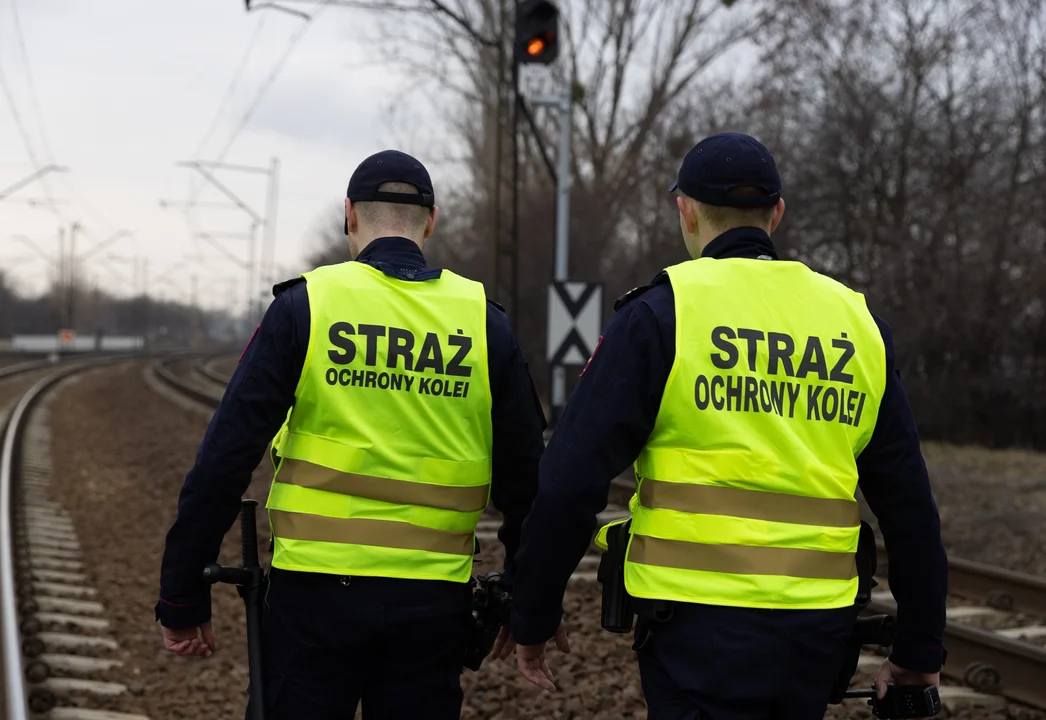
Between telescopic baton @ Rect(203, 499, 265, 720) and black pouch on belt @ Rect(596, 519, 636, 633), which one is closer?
black pouch on belt @ Rect(596, 519, 636, 633)

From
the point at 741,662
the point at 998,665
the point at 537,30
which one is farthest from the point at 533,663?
the point at 537,30

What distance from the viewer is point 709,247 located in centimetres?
247

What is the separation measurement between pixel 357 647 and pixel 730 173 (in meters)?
1.36

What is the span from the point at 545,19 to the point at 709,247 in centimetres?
969

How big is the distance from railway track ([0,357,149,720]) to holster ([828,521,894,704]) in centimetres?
324

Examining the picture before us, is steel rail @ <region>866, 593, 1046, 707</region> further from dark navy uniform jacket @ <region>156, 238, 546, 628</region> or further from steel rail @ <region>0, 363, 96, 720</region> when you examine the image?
steel rail @ <region>0, 363, 96, 720</region>

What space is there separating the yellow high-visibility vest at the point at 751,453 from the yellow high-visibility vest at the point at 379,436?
0.58 meters

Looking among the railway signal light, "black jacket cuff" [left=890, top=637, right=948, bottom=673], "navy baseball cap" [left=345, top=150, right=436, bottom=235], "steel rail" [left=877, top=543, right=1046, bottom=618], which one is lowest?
"steel rail" [left=877, top=543, right=1046, bottom=618]

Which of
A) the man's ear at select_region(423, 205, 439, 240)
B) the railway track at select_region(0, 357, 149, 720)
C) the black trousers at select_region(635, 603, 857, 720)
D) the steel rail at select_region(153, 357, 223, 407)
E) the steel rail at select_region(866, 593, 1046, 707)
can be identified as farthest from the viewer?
the steel rail at select_region(153, 357, 223, 407)

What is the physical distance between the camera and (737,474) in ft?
7.42

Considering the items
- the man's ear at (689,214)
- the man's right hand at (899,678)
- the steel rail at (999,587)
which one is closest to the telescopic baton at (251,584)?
the man's ear at (689,214)

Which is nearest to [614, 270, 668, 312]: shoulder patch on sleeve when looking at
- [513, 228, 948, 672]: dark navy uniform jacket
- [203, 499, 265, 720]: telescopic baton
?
[513, 228, 948, 672]: dark navy uniform jacket

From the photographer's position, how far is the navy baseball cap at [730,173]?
7.96 feet

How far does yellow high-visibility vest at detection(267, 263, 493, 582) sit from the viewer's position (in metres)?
2.66
